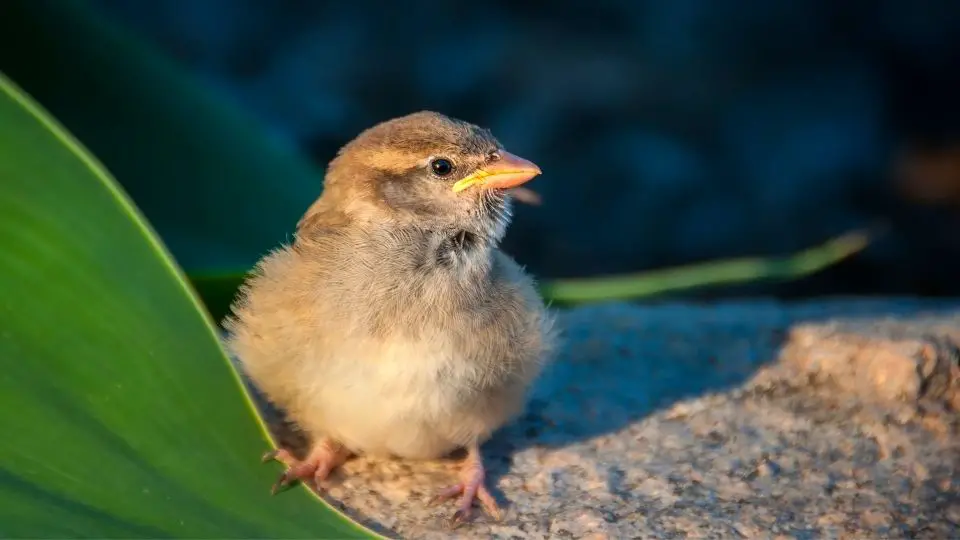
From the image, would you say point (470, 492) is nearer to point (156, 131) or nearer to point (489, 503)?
point (489, 503)

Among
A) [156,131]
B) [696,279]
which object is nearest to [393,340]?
[696,279]

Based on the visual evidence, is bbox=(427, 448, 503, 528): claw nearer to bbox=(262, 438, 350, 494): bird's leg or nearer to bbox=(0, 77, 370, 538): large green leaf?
bbox=(262, 438, 350, 494): bird's leg

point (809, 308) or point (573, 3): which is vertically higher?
point (573, 3)

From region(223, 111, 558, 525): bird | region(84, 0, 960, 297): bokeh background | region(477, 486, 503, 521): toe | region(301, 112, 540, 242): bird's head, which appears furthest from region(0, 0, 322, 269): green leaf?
region(84, 0, 960, 297): bokeh background

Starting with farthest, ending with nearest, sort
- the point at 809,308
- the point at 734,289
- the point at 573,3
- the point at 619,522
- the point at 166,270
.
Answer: the point at 573,3, the point at 734,289, the point at 809,308, the point at 619,522, the point at 166,270

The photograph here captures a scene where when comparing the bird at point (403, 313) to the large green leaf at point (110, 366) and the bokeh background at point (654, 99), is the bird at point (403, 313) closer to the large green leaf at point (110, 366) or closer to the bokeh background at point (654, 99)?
the large green leaf at point (110, 366)

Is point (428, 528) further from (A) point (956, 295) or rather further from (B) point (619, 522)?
(A) point (956, 295)

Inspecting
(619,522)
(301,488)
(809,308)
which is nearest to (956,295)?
(809,308)
